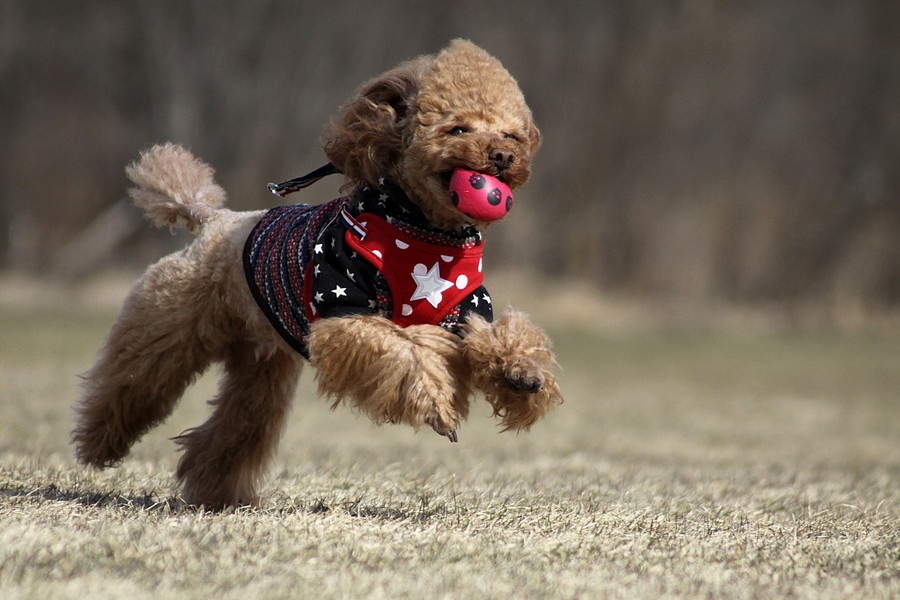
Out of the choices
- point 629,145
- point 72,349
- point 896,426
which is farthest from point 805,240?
point 72,349

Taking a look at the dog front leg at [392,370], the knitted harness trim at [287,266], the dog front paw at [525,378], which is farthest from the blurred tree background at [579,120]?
the dog front paw at [525,378]

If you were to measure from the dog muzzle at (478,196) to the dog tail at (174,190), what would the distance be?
1.48 meters

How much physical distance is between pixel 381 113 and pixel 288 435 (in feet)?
15.1

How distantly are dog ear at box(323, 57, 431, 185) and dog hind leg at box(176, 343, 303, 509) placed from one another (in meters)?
0.99

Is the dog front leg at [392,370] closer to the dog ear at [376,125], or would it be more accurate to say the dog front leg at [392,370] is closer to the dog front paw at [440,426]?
the dog front paw at [440,426]

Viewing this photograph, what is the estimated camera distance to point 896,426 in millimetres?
10328

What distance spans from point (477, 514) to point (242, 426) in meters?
1.25

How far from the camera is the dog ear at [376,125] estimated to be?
12.7ft

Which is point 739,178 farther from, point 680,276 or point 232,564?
point 232,564

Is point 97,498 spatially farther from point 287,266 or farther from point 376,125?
point 376,125

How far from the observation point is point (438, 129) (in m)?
3.71

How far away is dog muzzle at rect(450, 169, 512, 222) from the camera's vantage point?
3539 mm

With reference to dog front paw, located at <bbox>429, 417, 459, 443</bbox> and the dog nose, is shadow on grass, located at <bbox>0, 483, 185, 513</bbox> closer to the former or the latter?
dog front paw, located at <bbox>429, 417, 459, 443</bbox>

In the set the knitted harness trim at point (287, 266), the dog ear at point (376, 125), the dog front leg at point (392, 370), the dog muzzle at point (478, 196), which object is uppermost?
the dog ear at point (376, 125)
